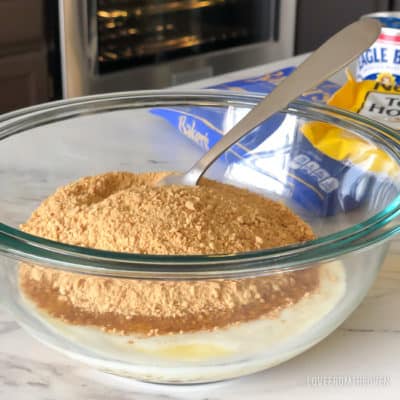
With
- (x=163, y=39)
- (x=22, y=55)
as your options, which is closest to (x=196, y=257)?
(x=22, y=55)

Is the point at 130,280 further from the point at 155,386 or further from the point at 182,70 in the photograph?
the point at 182,70

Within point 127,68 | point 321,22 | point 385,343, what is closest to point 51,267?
point 385,343

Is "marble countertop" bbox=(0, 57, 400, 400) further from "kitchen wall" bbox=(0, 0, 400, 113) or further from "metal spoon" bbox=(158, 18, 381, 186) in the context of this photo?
"kitchen wall" bbox=(0, 0, 400, 113)

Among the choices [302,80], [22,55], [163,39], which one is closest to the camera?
[302,80]

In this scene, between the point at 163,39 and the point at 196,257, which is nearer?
the point at 196,257

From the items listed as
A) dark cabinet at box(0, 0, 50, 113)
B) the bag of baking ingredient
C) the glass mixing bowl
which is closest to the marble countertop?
the glass mixing bowl

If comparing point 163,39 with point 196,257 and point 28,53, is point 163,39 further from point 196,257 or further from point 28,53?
point 196,257
